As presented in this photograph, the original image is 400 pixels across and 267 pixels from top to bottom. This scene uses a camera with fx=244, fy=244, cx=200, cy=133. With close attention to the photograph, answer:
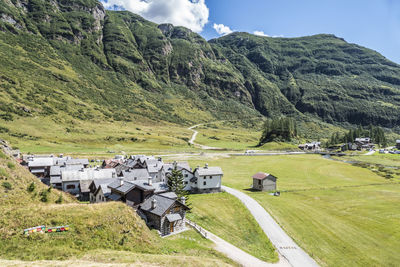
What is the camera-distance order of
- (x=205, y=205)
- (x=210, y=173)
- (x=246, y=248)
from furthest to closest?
(x=210, y=173) < (x=205, y=205) < (x=246, y=248)

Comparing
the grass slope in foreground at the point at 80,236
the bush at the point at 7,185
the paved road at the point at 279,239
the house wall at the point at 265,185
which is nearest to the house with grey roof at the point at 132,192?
the grass slope in foreground at the point at 80,236

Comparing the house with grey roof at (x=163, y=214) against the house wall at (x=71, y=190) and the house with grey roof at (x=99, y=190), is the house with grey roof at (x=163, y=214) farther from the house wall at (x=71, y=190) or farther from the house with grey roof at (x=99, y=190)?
the house wall at (x=71, y=190)

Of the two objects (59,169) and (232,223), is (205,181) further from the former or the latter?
(59,169)

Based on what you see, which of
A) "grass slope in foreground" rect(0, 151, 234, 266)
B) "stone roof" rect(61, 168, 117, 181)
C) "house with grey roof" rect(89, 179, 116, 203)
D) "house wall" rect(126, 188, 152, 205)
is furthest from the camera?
"stone roof" rect(61, 168, 117, 181)

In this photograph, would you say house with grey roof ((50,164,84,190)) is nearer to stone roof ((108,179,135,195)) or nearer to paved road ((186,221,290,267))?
stone roof ((108,179,135,195))

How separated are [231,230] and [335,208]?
105ft

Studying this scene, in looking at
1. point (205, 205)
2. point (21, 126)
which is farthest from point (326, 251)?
point (21, 126)

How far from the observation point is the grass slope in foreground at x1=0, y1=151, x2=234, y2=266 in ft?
82.5

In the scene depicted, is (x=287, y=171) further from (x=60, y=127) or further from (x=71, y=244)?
(x=60, y=127)

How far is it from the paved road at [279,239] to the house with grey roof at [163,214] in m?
17.2

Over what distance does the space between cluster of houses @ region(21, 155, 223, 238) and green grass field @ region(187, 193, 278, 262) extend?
21.1ft

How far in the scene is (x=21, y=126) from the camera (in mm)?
149250

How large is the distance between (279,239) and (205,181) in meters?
31.3

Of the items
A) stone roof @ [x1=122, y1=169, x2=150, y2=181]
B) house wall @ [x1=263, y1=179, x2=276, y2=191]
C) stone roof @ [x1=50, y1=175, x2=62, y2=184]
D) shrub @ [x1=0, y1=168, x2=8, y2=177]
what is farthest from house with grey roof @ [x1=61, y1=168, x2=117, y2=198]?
house wall @ [x1=263, y1=179, x2=276, y2=191]
